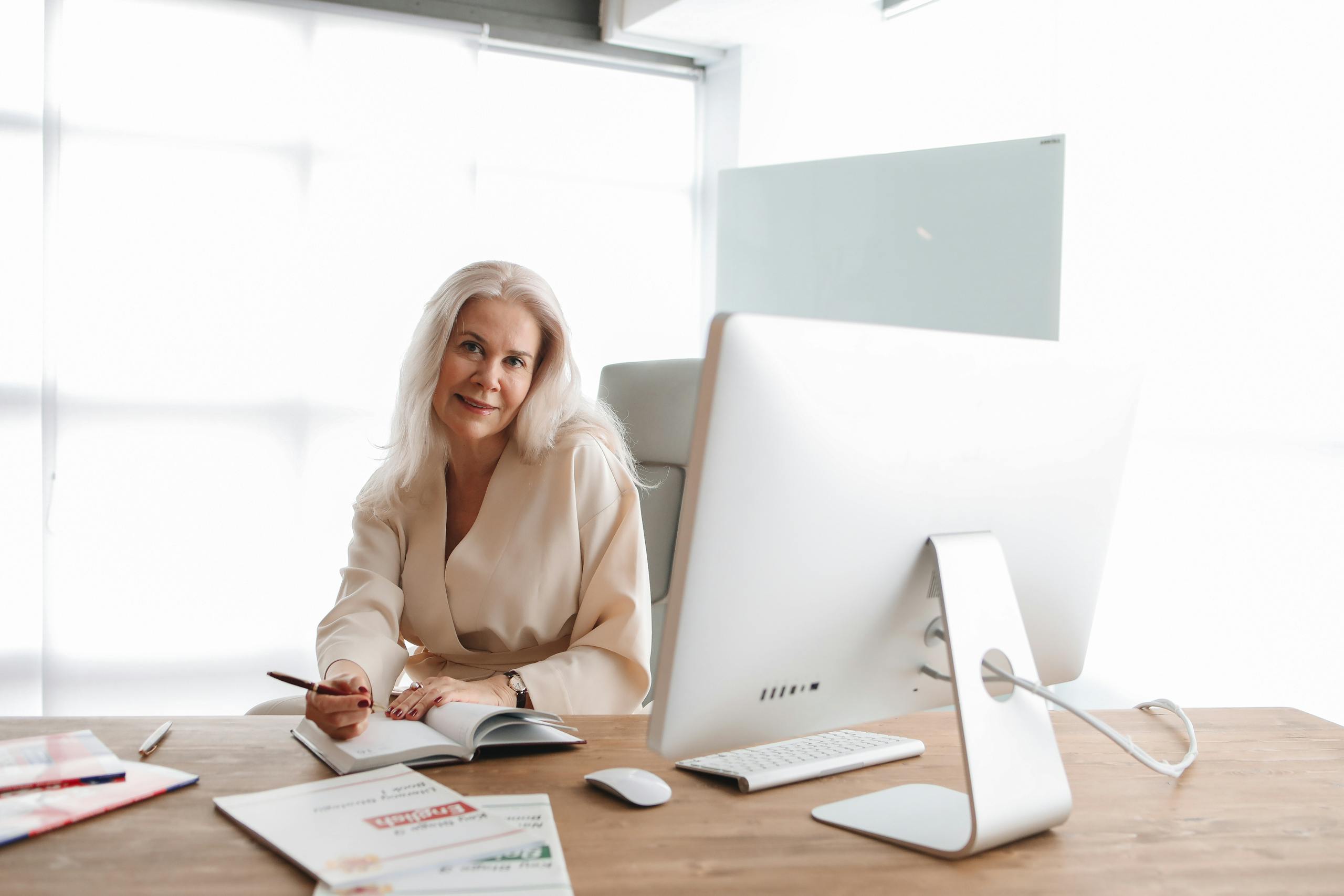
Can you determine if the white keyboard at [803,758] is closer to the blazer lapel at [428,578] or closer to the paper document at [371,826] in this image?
the paper document at [371,826]

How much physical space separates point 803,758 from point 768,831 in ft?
0.62

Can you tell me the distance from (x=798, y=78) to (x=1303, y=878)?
11.3 feet

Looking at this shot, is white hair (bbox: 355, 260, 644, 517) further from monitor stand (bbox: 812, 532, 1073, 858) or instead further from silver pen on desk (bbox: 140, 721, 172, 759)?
monitor stand (bbox: 812, 532, 1073, 858)

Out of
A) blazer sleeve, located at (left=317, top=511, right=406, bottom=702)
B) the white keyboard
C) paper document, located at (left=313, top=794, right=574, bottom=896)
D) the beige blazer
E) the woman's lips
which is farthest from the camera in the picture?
the woman's lips

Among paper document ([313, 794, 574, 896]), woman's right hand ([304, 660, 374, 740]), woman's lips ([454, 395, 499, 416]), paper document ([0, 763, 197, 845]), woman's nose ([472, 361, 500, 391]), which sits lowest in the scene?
paper document ([0, 763, 197, 845])

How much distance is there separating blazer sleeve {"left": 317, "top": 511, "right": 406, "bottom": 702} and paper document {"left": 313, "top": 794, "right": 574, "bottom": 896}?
0.72 m

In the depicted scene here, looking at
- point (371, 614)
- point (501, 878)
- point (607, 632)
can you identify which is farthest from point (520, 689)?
point (501, 878)

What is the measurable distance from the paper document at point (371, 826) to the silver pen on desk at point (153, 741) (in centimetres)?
20

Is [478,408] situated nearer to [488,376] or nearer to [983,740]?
[488,376]

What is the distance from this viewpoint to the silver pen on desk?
1.11 m

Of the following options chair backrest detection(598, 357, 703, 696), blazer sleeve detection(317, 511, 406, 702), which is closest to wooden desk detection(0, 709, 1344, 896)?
blazer sleeve detection(317, 511, 406, 702)

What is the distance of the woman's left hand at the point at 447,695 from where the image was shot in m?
1.27

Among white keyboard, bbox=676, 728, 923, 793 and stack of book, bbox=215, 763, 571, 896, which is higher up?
stack of book, bbox=215, 763, 571, 896

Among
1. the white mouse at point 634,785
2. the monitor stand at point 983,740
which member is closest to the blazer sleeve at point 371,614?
the white mouse at point 634,785
